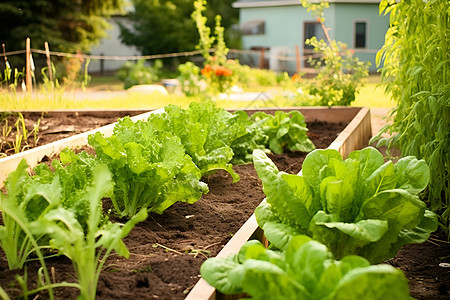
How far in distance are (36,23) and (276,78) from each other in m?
7.51

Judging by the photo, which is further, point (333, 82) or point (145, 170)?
point (333, 82)

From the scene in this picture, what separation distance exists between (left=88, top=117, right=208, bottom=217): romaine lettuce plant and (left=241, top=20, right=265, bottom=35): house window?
21.6m

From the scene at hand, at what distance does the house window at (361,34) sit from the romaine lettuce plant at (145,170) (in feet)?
68.1

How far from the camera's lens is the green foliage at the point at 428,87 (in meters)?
3.16

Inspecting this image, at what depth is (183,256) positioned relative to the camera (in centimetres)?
249

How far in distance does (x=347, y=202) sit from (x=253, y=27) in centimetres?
2251

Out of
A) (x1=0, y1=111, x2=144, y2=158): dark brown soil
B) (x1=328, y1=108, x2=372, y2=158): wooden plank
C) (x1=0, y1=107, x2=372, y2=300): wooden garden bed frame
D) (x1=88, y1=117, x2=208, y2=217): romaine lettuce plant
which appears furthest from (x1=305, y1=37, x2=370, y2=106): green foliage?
(x1=88, y1=117, x2=208, y2=217): romaine lettuce plant

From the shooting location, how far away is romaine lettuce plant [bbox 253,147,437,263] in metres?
2.34

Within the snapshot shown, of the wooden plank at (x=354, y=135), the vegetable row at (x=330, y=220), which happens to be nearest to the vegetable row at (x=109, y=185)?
the vegetable row at (x=330, y=220)

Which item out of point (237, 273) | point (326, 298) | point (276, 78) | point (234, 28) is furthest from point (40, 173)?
point (234, 28)

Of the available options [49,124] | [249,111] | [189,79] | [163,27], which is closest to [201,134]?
[49,124]

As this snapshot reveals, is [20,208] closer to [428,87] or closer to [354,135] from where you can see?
[428,87]

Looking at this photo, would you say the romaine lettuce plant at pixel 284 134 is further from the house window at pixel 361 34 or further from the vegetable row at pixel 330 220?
the house window at pixel 361 34

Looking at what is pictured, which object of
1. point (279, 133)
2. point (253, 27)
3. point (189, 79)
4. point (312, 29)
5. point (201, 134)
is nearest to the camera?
point (201, 134)
